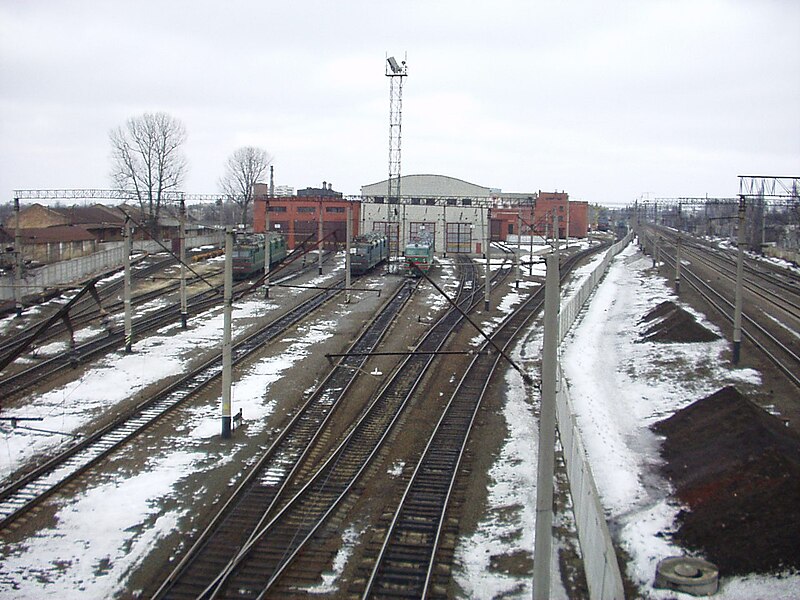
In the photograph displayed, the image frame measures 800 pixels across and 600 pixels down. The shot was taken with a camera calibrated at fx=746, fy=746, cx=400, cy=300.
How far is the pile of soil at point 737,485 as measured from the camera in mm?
11305

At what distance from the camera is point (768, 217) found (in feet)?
327

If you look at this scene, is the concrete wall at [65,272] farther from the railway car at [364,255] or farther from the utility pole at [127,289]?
the railway car at [364,255]

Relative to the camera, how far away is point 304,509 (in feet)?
45.2

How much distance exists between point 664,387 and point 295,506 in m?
13.0

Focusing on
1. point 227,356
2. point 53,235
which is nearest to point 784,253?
point 53,235

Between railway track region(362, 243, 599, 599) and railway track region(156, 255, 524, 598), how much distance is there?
4.13 ft

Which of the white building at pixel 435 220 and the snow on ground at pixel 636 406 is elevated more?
the white building at pixel 435 220

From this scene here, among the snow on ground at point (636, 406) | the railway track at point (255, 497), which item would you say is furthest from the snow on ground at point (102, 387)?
the snow on ground at point (636, 406)

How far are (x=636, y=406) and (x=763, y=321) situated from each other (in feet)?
42.5

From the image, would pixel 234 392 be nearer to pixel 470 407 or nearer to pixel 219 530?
pixel 470 407

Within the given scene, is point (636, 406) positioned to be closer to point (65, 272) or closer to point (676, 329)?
point (676, 329)

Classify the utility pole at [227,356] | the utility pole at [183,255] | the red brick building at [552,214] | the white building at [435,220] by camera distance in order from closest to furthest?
the utility pole at [227,356]
the utility pole at [183,255]
the white building at [435,220]
the red brick building at [552,214]

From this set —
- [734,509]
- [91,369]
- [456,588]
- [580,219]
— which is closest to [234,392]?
[91,369]

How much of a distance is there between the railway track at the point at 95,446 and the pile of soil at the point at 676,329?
15.3m
